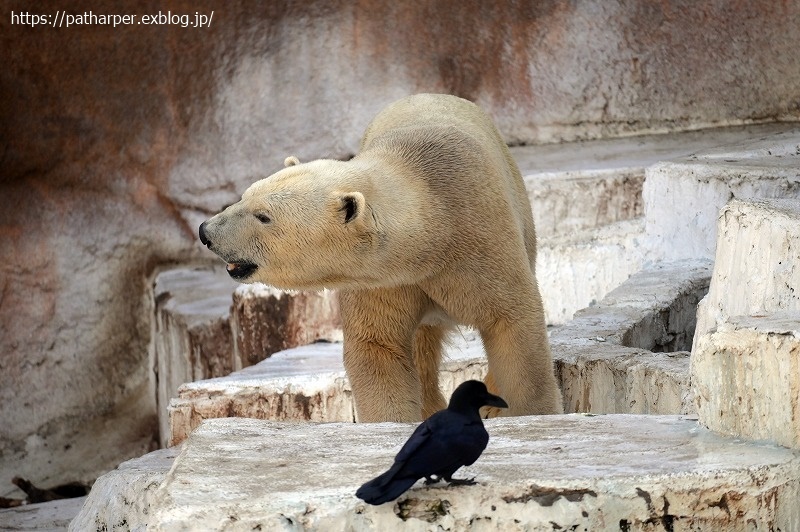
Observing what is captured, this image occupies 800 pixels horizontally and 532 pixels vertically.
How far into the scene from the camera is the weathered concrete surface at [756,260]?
187 inches

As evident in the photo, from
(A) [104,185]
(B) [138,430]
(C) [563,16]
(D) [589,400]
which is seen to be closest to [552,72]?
(C) [563,16]

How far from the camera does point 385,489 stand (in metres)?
2.91

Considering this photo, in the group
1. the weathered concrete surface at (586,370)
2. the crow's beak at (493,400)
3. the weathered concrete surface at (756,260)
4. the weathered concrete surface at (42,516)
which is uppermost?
the weathered concrete surface at (756,260)

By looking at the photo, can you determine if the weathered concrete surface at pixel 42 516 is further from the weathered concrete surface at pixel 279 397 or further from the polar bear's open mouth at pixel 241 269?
the polar bear's open mouth at pixel 241 269

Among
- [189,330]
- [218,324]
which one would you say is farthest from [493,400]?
[189,330]

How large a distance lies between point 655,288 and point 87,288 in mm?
5005

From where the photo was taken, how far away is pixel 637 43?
33.8 feet

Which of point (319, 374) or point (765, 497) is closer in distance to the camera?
point (765, 497)

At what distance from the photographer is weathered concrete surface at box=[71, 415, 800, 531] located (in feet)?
9.91

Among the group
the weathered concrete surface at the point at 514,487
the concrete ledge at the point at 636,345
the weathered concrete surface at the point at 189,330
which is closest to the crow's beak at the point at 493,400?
the weathered concrete surface at the point at 514,487

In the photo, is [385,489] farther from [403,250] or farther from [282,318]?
[282,318]

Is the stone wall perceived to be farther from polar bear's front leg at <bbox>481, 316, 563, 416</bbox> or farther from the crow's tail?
the crow's tail

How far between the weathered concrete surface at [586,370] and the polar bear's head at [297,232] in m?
1.36

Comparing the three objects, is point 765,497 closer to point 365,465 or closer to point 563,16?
point 365,465
